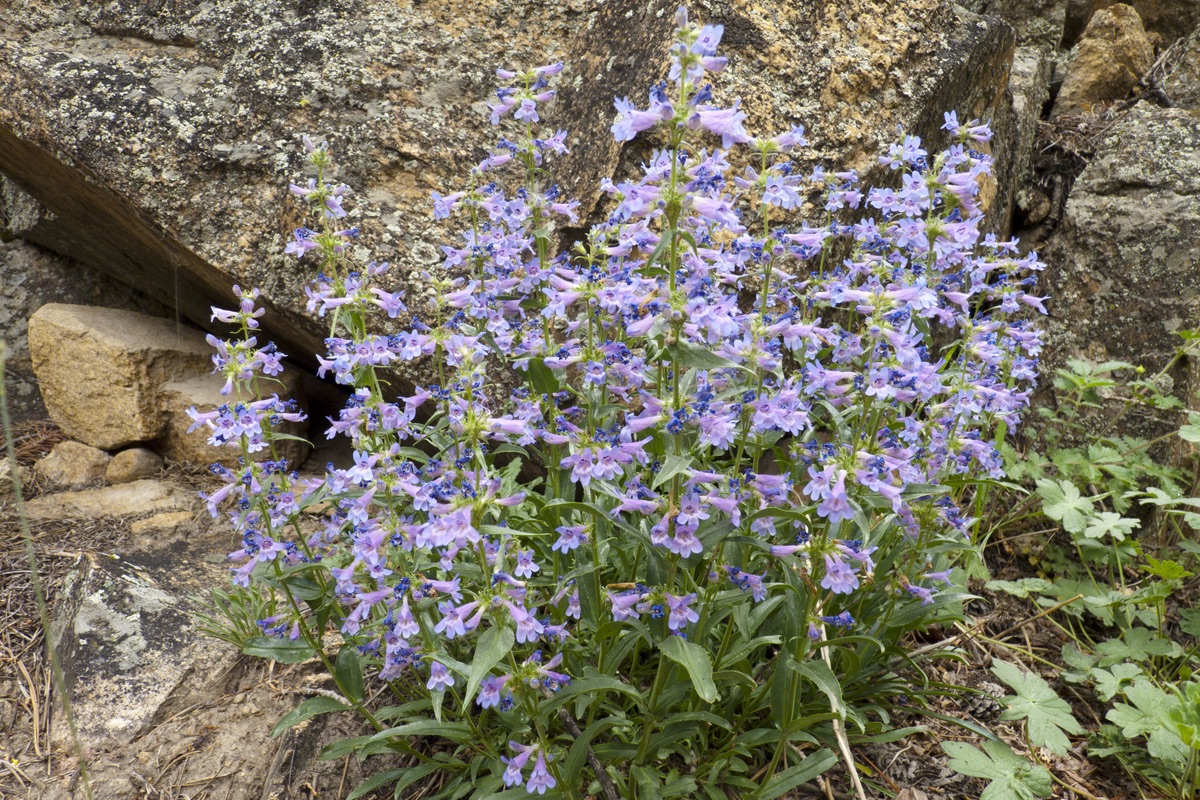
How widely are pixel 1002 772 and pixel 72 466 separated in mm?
5389

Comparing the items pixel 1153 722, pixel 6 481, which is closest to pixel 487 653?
pixel 1153 722

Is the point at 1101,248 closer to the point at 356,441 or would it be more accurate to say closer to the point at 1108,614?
the point at 1108,614

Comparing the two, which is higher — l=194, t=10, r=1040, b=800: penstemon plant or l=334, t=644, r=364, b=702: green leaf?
l=194, t=10, r=1040, b=800: penstemon plant

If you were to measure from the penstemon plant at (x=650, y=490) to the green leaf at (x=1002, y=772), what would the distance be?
39 cm

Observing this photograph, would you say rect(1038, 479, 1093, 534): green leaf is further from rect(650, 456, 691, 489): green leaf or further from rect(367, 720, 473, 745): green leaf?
rect(367, 720, 473, 745): green leaf

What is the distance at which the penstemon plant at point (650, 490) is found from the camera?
259 cm

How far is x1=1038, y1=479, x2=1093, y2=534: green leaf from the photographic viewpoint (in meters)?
3.96

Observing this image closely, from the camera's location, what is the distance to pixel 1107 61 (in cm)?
670

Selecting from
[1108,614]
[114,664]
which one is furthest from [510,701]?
[1108,614]

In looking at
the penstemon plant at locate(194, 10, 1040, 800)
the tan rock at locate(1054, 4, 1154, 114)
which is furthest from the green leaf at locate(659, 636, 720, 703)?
the tan rock at locate(1054, 4, 1154, 114)

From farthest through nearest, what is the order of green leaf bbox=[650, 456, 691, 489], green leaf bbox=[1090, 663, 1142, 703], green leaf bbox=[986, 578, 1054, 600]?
green leaf bbox=[986, 578, 1054, 600], green leaf bbox=[1090, 663, 1142, 703], green leaf bbox=[650, 456, 691, 489]

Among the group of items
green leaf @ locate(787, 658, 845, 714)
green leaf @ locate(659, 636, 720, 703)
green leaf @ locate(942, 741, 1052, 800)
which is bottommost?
green leaf @ locate(942, 741, 1052, 800)

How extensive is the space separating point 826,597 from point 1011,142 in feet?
13.7

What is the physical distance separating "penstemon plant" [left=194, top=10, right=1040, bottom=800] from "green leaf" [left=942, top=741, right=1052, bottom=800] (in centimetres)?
39
